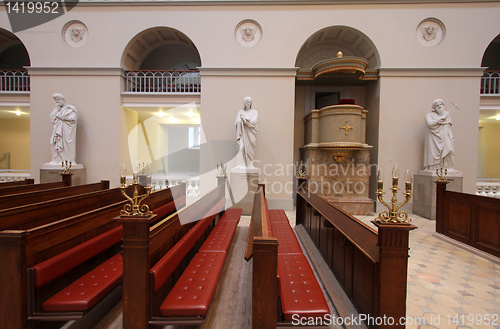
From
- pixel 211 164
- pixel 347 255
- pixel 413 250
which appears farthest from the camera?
pixel 211 164

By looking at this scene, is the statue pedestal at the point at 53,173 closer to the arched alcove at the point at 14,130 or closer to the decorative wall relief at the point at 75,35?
the decorative wall relief at the point at 75,35

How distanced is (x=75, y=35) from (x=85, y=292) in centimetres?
814

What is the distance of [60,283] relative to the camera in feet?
5.97

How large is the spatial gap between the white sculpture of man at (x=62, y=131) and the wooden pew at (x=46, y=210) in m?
4.21

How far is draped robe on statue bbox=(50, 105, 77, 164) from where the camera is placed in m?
6.21

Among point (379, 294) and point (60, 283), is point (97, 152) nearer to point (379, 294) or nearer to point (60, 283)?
point (60, 283)

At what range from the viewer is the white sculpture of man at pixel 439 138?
563 centimetres

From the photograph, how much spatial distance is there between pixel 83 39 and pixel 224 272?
814 cm

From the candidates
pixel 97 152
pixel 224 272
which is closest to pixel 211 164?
pixel 97 152

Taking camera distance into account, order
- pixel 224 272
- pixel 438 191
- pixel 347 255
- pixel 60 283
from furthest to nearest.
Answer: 1. pixel 438 191
2. pixel 224 272
3. pixel 347 255
4. pixel 60 283

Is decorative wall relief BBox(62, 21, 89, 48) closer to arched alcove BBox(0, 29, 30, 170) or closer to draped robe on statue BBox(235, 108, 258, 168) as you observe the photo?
arched alcove BBox(0, 29, 30, 170)

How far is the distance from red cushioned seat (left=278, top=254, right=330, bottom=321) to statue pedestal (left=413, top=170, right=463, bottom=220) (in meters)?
5.27

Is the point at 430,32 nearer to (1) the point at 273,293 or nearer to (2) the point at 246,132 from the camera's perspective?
(2) the point at 246,132

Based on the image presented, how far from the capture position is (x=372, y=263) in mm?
1718
